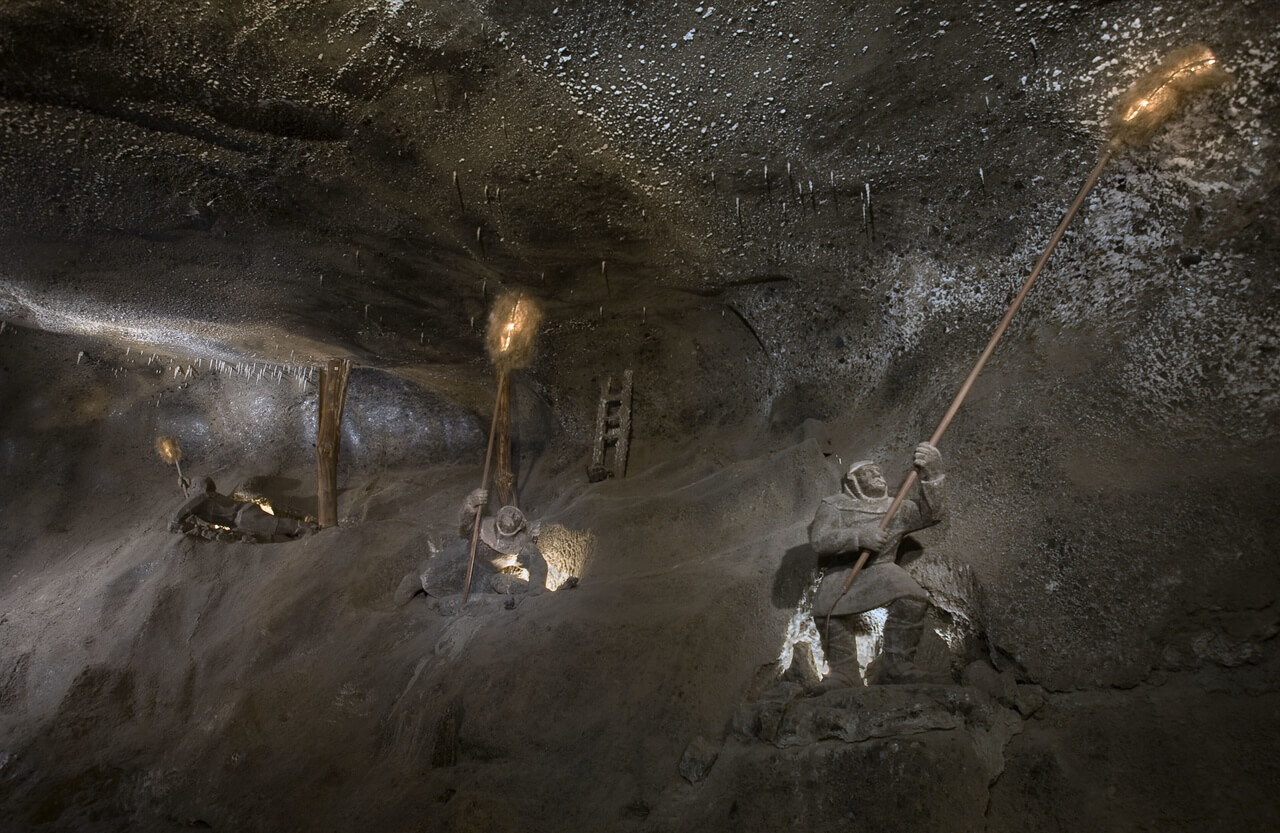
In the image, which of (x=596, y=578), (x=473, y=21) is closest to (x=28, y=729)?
(x=596, y=578)

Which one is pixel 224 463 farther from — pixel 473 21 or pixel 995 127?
pixel 995 127

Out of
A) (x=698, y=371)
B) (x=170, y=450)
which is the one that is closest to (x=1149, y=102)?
(x=698, y=371)

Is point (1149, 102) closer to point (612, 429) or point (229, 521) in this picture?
point (612, 429)

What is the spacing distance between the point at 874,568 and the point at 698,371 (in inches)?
148

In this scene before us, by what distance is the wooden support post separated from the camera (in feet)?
29.2

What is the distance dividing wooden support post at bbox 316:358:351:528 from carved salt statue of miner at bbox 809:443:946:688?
677 centimetres

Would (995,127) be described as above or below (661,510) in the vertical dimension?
above

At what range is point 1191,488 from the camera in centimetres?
353

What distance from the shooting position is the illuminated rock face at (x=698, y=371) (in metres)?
3.45

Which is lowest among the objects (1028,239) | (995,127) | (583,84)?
(1028,239)

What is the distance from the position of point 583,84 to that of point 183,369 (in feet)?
31.6

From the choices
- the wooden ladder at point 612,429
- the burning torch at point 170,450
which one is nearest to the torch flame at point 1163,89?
the wooden ladder at point 612,429

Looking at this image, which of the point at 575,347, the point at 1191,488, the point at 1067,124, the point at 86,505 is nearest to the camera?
the point at 1191,488

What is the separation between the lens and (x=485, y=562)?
668 centimetres
